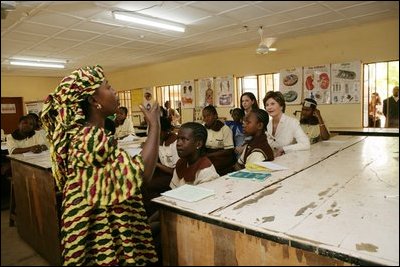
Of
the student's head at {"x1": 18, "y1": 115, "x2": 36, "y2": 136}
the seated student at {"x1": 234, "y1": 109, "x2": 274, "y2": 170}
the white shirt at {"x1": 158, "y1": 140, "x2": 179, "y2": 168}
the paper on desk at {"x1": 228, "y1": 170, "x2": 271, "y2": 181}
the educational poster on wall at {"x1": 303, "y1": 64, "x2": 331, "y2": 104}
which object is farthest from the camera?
the educational poster on wall at {"x1": 303, "y1": 64, "x2": 331, "y2": 104}

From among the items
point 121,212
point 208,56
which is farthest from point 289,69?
point 121,212

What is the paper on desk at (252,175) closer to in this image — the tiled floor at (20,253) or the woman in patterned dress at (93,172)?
the woman in patterned dress at (93,172)

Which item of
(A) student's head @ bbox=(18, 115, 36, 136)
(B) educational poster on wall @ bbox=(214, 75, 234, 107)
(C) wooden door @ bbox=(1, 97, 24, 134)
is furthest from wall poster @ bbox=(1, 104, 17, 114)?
(B) educational poster on wall @ bbox=(214, 75, 234, 107)

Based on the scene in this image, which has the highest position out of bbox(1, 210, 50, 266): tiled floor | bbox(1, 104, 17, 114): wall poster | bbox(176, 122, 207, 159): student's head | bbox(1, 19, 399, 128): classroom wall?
bbox(1, 19, 399, 128): classroom wall

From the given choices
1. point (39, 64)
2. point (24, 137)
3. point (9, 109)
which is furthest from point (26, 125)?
point (9, 109)

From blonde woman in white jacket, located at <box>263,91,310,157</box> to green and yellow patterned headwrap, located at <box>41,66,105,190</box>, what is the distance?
177cm

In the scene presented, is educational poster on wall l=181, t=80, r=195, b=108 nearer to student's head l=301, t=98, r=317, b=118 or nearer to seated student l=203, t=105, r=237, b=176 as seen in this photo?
seated student l=203, t=105, r=237, b=176

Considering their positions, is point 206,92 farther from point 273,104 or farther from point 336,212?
point 336,212

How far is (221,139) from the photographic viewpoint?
3488 millimetres

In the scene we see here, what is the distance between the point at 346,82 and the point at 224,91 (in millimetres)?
2560

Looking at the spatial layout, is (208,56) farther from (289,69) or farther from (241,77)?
(289,69)

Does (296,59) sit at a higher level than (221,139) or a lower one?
higher

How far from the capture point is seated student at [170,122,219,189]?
5.51 feet

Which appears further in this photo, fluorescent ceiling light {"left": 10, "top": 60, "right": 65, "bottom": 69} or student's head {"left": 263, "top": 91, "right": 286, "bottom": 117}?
fluorescent ceiling light {"left": 10, "top": 60, "right": 65, "bottom": 69}
